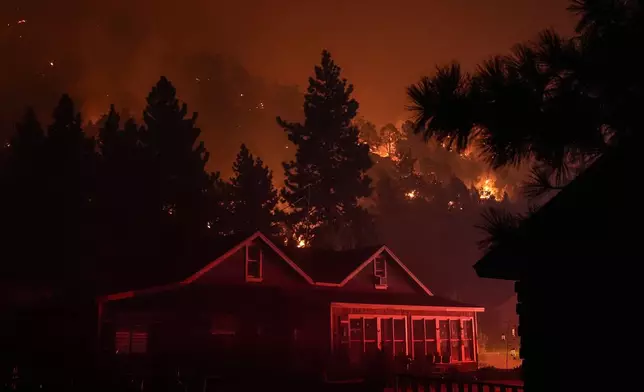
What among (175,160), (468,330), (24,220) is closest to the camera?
(468,330)

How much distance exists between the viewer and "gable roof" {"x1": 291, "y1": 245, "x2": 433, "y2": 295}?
37.0 m

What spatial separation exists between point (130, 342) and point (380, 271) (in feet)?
47.1

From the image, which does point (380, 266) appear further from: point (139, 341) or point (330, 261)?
point (139, 341)

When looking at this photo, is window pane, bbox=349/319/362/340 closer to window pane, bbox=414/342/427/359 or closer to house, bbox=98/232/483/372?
house, bbox=98/232/483/372

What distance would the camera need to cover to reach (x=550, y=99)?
6.47 m

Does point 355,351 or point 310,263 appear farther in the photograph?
point 310,263

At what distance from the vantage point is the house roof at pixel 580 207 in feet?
20.3

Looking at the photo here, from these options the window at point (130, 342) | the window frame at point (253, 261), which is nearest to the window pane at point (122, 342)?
the window at point (130, 342)

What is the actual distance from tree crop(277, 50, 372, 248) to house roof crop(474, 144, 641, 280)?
56.3m

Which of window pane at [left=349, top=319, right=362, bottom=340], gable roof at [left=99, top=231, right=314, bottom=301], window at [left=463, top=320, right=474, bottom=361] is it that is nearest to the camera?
gable roof at [left=99, top=231, right=314, bottom=301]

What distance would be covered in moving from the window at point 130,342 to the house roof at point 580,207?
26003 mm

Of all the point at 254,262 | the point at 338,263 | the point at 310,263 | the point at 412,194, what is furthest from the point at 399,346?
the point at 412,194

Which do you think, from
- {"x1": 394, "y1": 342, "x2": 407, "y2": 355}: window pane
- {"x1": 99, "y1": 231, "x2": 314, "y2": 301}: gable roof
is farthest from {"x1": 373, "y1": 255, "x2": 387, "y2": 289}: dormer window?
{"x1": 99, "y1": 231, "x2": 314, "y2": 301}: gable roof

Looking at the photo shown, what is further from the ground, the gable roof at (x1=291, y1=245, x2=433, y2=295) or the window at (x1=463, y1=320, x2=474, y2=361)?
the gable roof at (x1=291, y1=245, x2=433, y2=295)
